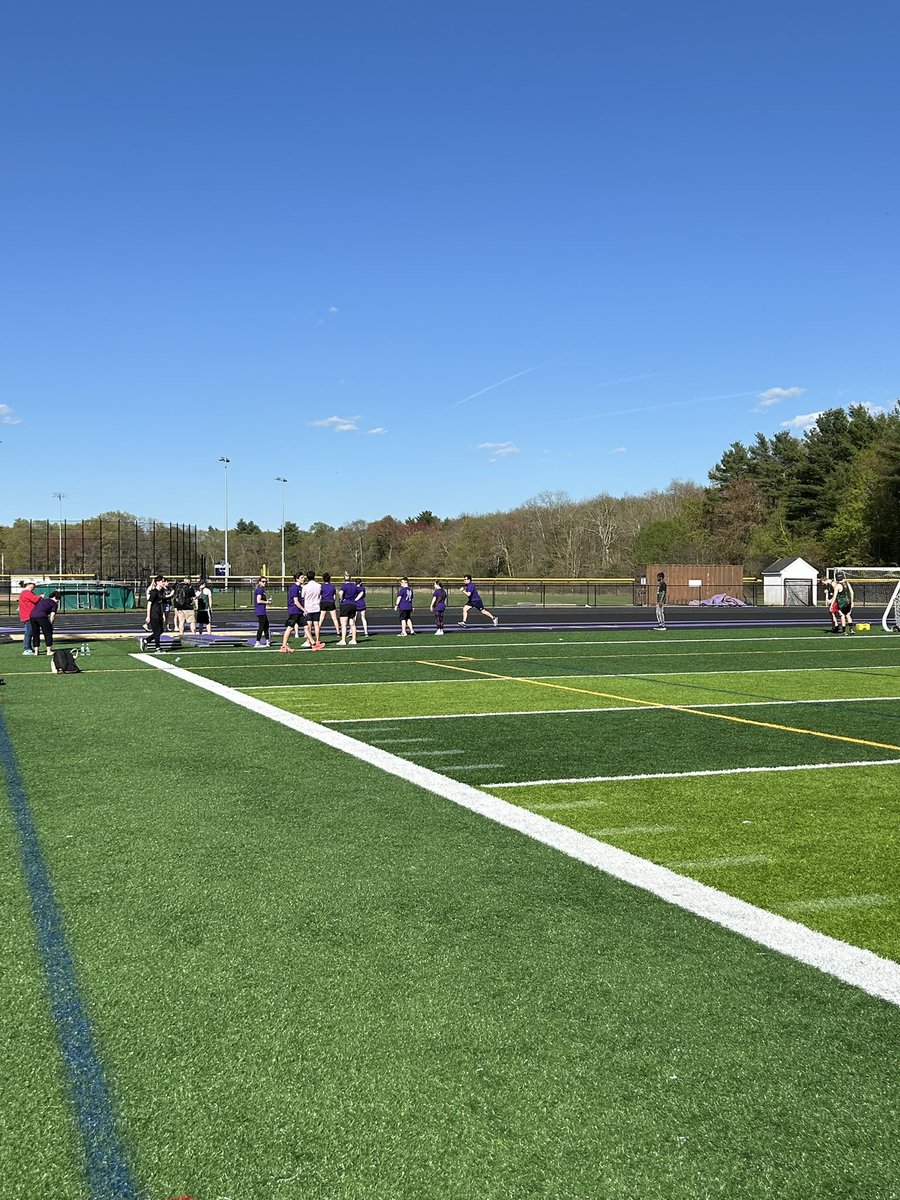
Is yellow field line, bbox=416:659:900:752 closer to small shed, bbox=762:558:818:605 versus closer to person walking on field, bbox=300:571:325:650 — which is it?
person walking on field, bbox=300:571:325:650

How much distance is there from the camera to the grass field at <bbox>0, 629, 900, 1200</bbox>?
282 centimetres

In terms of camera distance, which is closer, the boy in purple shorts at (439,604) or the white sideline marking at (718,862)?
the white sideline marking at (718,862)

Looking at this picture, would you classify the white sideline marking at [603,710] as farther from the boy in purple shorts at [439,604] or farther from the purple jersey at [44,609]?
the boy in purple shorts at [439,604]

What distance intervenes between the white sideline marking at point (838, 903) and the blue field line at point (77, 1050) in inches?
123

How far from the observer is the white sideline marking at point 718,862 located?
5664 mm

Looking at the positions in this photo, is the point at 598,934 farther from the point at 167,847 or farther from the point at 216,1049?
the point at 167,847

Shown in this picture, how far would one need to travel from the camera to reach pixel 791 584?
5597 cm

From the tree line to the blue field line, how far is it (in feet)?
207

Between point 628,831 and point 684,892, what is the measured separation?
133cm

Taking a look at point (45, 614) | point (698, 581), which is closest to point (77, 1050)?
point (45, 614)

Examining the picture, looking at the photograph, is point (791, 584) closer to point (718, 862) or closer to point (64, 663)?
point (64, 663)

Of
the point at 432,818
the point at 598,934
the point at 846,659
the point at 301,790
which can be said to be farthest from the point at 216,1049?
the point at 846,659

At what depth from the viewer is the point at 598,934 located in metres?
4.55

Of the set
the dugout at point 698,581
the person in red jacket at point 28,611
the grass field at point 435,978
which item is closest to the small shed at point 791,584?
the dugout at point 698,581
